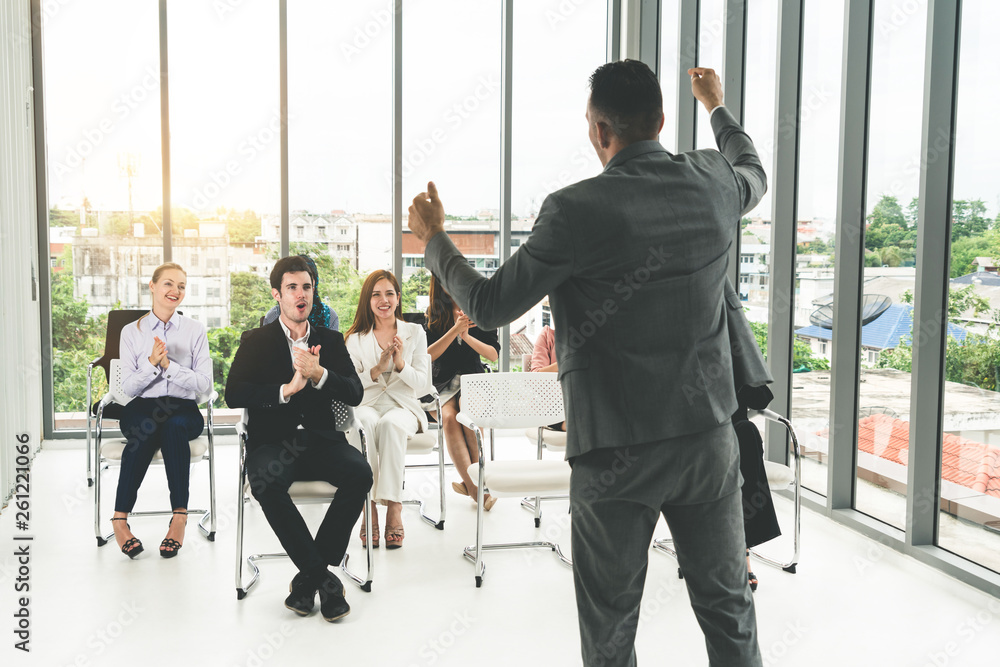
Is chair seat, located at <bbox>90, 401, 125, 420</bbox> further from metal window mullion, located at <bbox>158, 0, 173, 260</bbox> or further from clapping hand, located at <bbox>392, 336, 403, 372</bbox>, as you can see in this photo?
metal window mullion, located at <bbox>158, 0, 173, 260</bbox>

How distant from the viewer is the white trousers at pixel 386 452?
387 cm

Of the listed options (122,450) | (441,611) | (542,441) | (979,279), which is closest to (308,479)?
(441,611)

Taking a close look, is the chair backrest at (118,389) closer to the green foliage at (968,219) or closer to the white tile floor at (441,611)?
the white tile floor at (441,611)

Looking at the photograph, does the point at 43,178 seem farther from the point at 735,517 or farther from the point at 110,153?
the point at 735,517

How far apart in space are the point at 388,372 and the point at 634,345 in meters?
2.83

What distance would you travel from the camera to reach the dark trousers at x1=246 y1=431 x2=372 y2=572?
3.13 m

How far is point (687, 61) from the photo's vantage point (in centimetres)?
591

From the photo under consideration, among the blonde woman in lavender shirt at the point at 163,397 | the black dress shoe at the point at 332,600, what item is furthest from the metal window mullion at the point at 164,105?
the black dress shoe at the point at 332,600

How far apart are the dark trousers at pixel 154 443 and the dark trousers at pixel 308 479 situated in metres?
0.71

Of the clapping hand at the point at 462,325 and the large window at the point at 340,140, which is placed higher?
the large window at the point at 340,140

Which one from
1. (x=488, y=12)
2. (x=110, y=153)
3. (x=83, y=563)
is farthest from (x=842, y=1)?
(x=110, y=153)

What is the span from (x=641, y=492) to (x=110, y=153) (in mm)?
5745

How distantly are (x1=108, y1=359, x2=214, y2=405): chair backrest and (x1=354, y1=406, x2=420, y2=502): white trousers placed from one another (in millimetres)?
826

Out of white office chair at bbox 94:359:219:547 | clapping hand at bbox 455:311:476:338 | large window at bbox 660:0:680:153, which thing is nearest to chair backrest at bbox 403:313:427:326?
clapping hand at bbox 455:311:476:338
